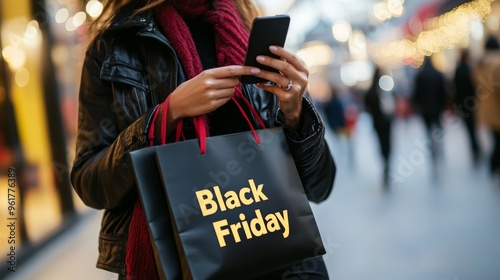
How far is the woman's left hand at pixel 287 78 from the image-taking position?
110 cm

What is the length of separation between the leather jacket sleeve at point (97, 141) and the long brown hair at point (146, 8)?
92 millimetres

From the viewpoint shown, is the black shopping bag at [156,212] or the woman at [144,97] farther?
the woman at [144,97]

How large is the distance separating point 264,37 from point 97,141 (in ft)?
1.62

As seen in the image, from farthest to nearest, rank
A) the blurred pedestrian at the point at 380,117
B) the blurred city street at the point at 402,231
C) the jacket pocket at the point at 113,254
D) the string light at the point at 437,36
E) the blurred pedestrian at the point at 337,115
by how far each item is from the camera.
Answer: the string light at the point at 437,36, the blurred pedestrian at the point at 337,115, the blurred pedestrian at the point at 380,117, the blurred city street at the point at 402,231, the jacket pocket at the point at 113,254

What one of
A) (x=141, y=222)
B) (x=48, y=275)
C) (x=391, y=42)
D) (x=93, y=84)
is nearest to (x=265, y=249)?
(x=141, y=222)

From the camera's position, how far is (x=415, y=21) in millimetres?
15805

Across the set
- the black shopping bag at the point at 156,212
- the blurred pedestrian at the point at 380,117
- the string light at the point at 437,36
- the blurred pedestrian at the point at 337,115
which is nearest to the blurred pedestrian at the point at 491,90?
the blurred pedestrian at the point at 380,117

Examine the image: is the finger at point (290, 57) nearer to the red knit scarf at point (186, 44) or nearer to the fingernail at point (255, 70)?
the fingernail at point (255, 70)

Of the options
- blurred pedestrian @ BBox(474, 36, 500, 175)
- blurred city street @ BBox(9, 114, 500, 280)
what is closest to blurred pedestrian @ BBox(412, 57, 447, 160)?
blurred city street @ BBox(9, 114, 500, 280)

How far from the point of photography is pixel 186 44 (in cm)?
123

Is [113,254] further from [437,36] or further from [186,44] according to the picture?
[437,36]

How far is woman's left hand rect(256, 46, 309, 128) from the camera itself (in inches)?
43.2

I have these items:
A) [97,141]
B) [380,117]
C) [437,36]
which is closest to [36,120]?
[380,117]

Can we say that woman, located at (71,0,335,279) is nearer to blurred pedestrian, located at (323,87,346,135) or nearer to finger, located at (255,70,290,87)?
finger, located at (255,70,290,87)
